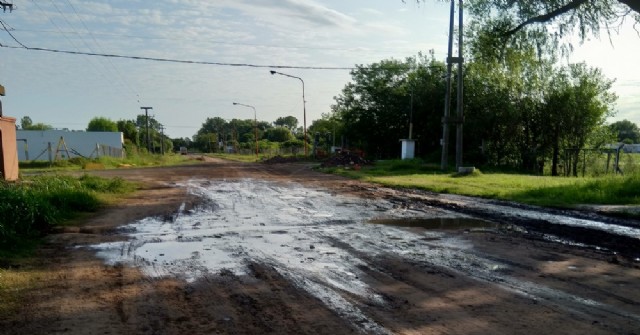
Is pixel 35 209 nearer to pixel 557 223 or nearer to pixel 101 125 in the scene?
pixel 557 223

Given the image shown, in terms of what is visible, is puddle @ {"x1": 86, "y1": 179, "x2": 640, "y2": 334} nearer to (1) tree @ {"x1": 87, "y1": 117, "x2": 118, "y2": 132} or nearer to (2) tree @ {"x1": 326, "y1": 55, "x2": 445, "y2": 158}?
(2) tree @ {"x1": 326, "y1": 55, "x2": 445, "y2": 158}

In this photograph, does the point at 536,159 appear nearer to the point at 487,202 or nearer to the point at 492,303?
the point at 487,202

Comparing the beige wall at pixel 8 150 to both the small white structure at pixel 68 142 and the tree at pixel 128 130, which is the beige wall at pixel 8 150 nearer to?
the small white structure at pixel 68 142

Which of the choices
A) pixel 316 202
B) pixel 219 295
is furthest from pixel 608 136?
pixel 219 295

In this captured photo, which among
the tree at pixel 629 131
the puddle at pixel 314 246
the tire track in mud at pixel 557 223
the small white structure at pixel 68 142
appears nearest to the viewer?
the puddle at pixel 314 246

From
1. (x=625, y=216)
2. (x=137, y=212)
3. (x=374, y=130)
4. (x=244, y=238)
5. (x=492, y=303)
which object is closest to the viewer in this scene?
(x=492, y=303)

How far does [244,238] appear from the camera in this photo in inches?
329

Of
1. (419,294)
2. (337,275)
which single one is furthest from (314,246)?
(419,294)

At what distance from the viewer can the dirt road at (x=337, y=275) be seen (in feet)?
14.3

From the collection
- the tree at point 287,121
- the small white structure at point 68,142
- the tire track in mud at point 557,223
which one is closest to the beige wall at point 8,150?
the tire track in mud at point 557,223

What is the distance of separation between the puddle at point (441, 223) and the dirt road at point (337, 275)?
0.08 ft

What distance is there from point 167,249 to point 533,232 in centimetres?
649

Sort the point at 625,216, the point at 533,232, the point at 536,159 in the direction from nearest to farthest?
1. the point at 533,232
2. the point at 625,216
3. the point at 536,159

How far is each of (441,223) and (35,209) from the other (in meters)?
7.99
